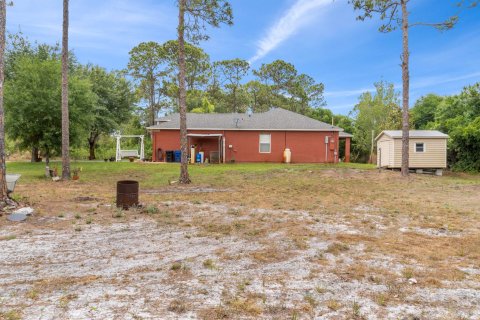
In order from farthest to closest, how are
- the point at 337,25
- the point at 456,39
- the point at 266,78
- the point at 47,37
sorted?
1. the point at 266,78
2. the point at 47,37
3. the point at 337,25
4. the point at 456,39

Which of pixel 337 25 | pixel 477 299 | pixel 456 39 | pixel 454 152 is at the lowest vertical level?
pixel 477 299

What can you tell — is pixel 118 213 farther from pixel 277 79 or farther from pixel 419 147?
pixel 277 79

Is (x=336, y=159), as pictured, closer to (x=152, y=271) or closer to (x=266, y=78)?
(x=266, y=78)

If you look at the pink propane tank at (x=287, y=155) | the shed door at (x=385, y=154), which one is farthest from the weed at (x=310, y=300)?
A: the pink propane tank at (x=287, y=155)

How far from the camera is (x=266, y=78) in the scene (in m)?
39.4

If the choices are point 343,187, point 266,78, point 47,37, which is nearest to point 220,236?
point 343,187

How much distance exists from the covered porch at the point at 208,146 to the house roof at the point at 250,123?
646mm

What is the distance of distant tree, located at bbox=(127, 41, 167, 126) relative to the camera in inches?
1302

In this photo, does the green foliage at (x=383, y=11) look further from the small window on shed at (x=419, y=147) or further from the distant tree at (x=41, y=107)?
the distant tree at (x=41, y=107)

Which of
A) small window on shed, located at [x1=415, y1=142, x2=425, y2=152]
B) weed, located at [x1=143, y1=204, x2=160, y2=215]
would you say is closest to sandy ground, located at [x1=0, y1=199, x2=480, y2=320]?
weed, located at [x1=143, y1=204, x2=160, y2=215]

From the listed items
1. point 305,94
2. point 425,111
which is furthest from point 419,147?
point 425,111

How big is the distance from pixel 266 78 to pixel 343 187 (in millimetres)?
29180

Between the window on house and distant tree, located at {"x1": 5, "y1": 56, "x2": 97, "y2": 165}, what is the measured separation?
37.1 feet

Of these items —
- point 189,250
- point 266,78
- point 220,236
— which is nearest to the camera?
point 189,250
